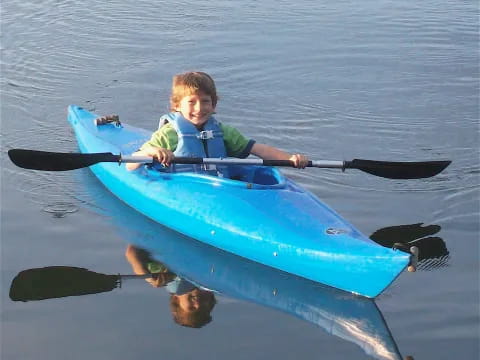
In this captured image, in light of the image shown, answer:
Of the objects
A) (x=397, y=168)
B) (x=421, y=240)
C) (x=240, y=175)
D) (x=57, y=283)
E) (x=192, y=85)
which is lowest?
(x=57, y=283)

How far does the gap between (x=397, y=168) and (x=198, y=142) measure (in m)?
1.23

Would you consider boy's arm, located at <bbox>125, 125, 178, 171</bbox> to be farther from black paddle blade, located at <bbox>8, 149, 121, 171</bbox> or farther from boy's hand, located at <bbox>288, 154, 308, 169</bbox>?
boy's hand, located at <bbox>288, 154, 308, 169</bbox>

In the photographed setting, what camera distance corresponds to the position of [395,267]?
4422mm

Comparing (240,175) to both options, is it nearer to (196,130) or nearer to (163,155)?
(196,130)

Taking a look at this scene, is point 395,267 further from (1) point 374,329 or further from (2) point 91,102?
(2) point 91,102

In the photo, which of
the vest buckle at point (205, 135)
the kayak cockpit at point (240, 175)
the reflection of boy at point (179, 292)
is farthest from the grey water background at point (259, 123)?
the vest buckle at point (205, 135)

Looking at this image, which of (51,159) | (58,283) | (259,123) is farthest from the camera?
(259,123)

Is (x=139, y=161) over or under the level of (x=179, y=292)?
over

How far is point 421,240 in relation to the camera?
540cm

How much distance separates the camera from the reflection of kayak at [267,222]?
4.60m

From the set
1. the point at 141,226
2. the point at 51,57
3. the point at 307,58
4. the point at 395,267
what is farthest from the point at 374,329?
the point at 51,57

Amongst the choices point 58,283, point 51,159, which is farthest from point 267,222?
point 51,159

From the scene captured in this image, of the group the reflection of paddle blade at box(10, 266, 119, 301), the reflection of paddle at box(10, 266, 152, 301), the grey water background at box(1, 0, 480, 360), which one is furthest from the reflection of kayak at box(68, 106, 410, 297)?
the reflection of paddle blade at box(10, 266, 119, 301)

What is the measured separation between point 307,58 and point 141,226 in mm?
4179
